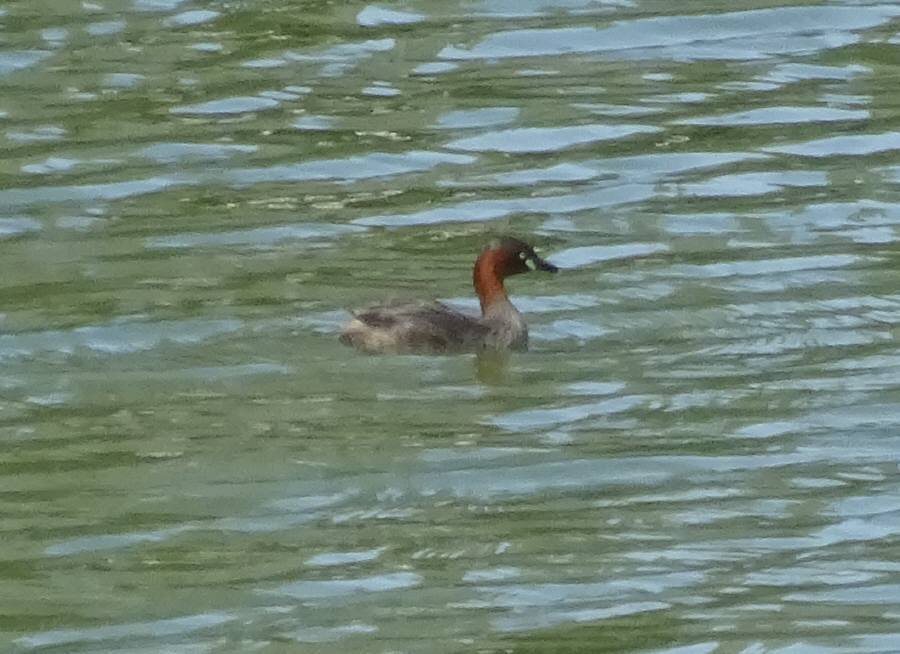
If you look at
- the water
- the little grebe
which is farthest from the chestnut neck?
the water

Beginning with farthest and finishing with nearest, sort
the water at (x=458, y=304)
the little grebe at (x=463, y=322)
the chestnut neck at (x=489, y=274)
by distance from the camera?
the chestnut neck at (x=489, y=274), the little grebe at (x=463, y=322), the water at (x=458, y=304)

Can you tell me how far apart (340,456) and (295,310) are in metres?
1.90

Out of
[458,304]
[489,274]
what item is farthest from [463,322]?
[458,304]

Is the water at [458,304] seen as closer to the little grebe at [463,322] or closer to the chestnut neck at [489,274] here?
the little grebe at [463,322]

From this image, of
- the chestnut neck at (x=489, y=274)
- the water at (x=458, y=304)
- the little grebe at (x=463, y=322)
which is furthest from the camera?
the chestnut neck at (x=489, y=274)

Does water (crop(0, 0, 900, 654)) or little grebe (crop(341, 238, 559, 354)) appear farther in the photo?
little grebe (crop(341, 238, 559, 354))

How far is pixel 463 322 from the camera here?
10742mm

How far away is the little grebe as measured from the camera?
10.4 meters

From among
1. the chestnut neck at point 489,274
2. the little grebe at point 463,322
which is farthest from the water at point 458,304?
the chestnut neck at point 489,274

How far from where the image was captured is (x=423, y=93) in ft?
46.9

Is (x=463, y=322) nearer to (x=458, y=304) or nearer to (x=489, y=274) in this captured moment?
(x=489, y=274)

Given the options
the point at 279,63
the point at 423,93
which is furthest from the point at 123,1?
the point at 423,93

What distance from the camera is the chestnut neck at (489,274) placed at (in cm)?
1109

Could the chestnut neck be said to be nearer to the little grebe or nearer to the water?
the little grebe
